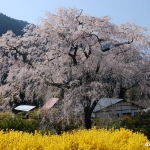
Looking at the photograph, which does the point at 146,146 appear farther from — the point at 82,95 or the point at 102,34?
the point at 102,34

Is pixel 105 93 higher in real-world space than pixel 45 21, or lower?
lower

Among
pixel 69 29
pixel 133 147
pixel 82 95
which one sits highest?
pixel 69 29

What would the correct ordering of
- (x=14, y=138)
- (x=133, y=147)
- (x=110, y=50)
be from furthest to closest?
1. (x=110, y=50)
2. (x=14, y=138)
3. (x=133, y=147)

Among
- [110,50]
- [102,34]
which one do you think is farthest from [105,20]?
[110,50]

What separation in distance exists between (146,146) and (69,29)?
7.70m

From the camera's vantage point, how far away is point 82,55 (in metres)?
13.2

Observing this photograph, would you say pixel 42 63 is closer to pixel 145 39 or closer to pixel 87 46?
pixel 87 46

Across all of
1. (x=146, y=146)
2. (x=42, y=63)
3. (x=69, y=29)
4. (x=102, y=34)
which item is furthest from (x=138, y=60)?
(x=146, y=146)

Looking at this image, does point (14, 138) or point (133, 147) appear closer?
point (133, 147)

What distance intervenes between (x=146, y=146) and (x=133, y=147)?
26 cm

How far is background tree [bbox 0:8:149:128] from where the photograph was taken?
11297mm

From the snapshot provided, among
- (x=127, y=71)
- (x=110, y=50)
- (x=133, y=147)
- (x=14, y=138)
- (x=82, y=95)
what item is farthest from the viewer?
(x=110, y=50)

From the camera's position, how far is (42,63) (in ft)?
39.9

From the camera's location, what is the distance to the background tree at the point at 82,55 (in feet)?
37.1
